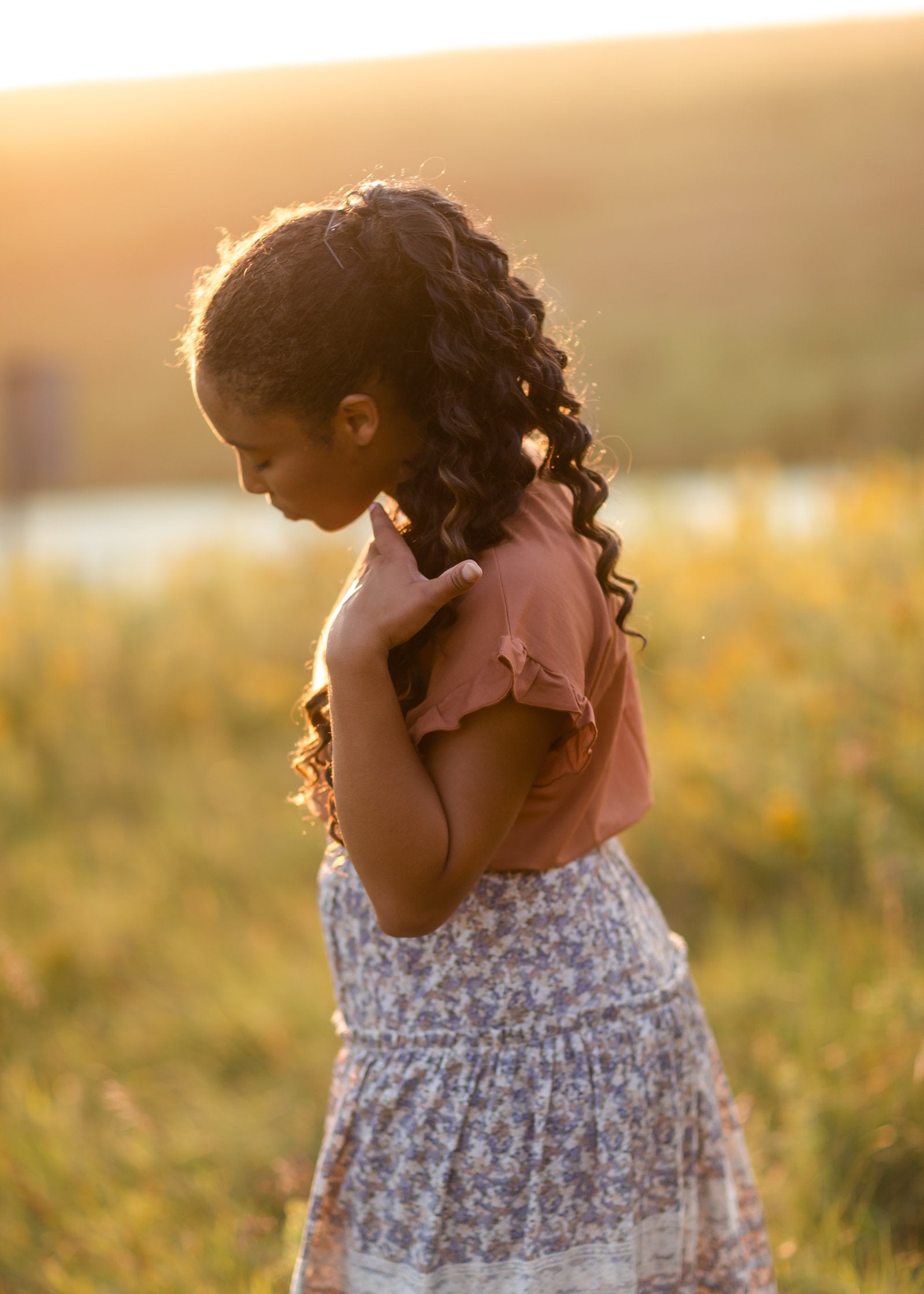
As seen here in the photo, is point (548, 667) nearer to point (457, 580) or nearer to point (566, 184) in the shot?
point (457, 580)

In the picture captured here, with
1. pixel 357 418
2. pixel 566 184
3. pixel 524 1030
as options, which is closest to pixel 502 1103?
pixel 524 1030

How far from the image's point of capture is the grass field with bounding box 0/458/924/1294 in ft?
7.52

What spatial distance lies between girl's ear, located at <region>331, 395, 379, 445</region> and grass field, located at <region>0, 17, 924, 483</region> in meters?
A: 23.7

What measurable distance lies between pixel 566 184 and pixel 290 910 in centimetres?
3356

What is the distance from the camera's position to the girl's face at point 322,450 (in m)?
1.34

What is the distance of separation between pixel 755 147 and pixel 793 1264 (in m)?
35.4

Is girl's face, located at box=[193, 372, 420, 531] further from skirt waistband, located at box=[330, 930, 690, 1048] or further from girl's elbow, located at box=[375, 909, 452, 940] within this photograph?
skirt waistband, located at box=[330, 930, 690, 1048]

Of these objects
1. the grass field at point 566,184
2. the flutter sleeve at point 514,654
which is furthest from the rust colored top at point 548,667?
the grass field at point 566,184

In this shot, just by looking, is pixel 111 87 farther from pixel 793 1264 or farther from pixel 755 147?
pixel 793 1264

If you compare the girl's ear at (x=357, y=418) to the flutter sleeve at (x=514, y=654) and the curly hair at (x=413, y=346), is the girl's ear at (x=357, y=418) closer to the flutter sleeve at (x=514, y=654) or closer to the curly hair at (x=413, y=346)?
the curly hair at (x=413, y=346)

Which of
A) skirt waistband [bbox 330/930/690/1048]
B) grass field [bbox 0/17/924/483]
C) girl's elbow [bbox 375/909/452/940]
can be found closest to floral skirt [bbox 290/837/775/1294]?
skirt waistband [bbox 330/930/690/1048]

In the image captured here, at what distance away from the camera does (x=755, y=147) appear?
33.7 meters

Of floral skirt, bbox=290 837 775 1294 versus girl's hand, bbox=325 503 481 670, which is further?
floral skirt, bbox=290 837 775 1294

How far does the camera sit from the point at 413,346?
132 cm
